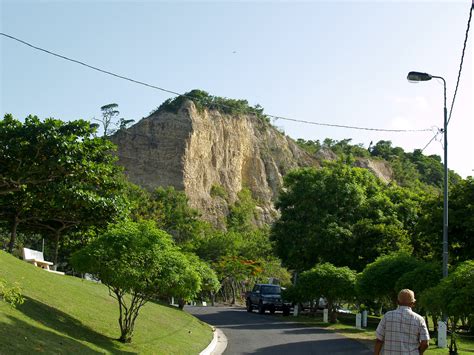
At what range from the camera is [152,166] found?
9169cm

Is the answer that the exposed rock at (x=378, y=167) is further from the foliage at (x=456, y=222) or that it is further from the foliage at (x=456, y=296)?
the foliage at (x=456, y=296)

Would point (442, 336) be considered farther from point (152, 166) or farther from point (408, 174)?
point (408, 174)

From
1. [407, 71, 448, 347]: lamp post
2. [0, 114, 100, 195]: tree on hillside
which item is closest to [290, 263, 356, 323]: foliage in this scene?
[407, 71, 448, 347]: lamp post

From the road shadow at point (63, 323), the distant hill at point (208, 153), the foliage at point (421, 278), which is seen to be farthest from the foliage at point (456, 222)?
the distant hill at point (208, 153)

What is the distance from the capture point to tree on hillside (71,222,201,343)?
14.5m

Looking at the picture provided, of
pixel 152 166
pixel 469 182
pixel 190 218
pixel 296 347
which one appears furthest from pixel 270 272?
pixel 296 347

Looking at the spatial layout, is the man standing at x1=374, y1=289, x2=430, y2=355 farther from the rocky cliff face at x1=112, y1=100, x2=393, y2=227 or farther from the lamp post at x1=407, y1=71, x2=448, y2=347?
the rocky cliff face at x1=112, y1=100, x2=393, y2=227

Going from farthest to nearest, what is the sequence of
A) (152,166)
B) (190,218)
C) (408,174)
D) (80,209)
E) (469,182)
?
(408,174) < (152,166) < (190,218) < (469,182) < (80,209)

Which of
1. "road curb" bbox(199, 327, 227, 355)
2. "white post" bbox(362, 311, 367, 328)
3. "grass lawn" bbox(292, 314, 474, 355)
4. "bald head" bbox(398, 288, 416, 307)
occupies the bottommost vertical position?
"road curb" bbox(199, 327, 227, 355)

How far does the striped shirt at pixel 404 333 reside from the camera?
8062 millimetres

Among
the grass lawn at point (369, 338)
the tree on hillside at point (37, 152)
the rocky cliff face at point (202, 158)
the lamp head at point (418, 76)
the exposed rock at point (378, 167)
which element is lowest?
the grass lawn at point (369, 338)

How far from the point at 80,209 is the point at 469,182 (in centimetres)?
1604

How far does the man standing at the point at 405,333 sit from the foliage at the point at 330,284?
913 inches

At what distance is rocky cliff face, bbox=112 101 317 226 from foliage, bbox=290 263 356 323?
57.3 m
